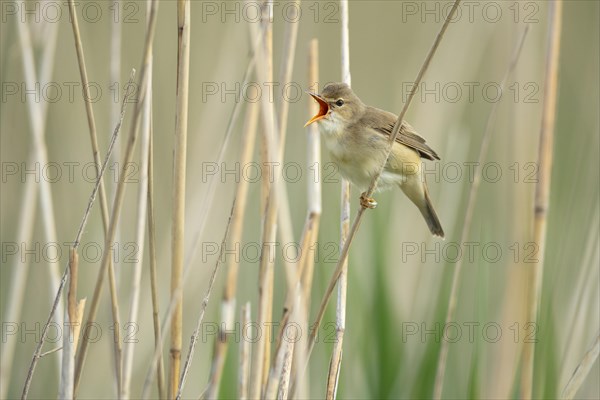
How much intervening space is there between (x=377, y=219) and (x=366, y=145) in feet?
1.24

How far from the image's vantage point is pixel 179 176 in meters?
2.11

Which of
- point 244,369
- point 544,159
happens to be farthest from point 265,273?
point 544,159

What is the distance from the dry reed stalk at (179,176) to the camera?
2.07 m

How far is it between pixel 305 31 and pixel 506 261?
60.7 inches

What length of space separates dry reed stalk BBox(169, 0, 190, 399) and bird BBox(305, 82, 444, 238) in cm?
91

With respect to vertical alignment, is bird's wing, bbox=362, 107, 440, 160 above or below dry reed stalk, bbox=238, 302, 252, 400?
above

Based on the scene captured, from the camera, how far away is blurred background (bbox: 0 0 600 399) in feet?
9.36

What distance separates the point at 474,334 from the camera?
3.06m

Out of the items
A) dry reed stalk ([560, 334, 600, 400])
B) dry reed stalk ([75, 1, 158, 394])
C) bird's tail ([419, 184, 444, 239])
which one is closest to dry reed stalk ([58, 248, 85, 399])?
dry reed stalk ([75, 1, 158, 394])

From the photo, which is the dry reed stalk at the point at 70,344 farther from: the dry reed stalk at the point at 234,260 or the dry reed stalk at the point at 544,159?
the dry reed stalk at the point at 544,159

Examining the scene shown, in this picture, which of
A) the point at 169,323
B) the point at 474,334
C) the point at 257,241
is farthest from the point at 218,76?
the point at 474,334

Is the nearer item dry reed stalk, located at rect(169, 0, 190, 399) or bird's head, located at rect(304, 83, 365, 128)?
dry reed stalk, located at rect(169, 0, 190, 399)

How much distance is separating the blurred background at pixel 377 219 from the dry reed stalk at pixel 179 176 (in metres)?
0.39

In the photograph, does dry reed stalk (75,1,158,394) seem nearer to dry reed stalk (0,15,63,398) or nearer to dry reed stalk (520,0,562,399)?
dry reed stalk (0,15,63,398)
